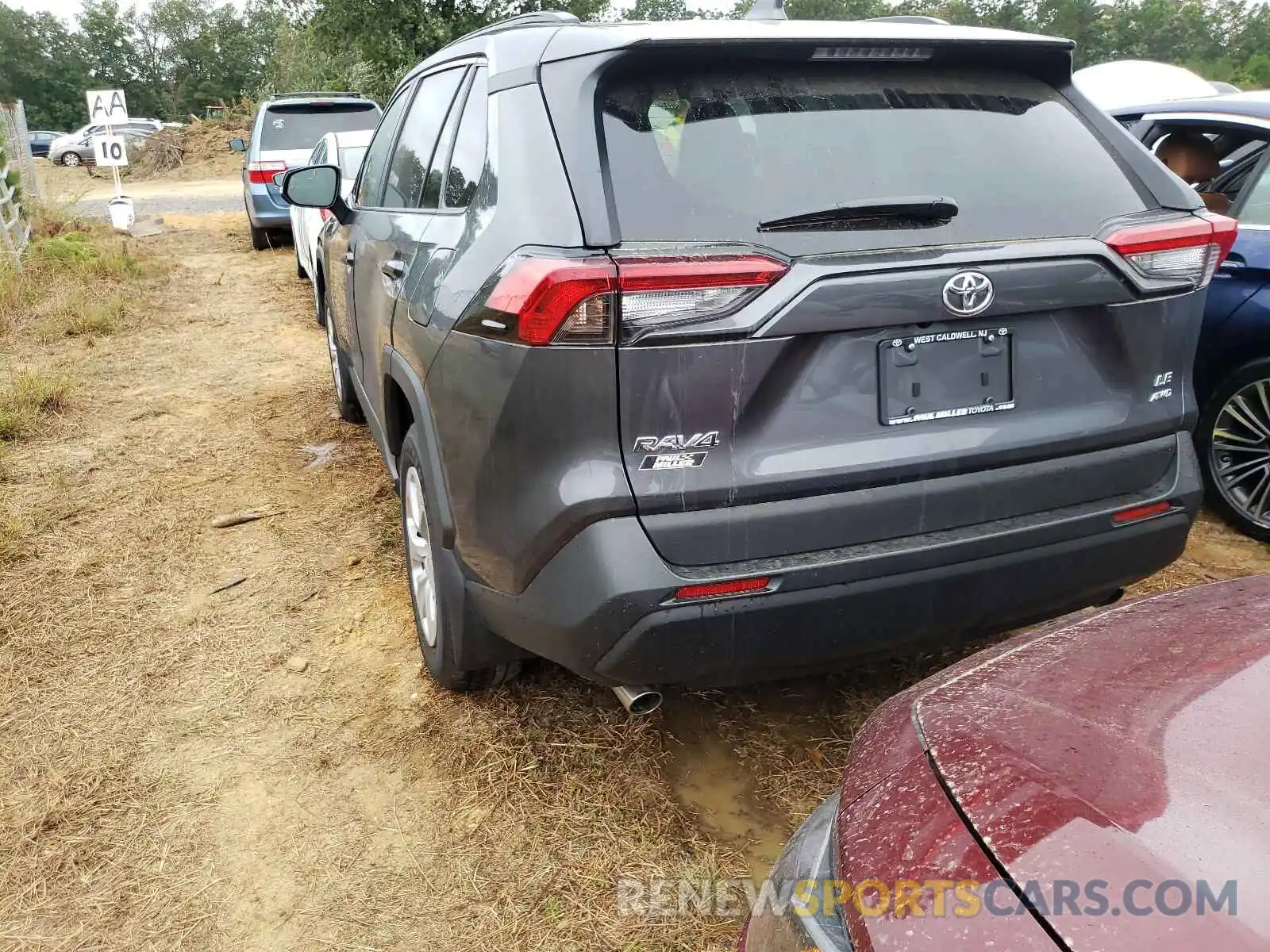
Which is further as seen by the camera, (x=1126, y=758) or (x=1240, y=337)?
(x=1240, y=337)

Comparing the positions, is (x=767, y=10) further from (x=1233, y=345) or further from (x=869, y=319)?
(x=1233, y=345)

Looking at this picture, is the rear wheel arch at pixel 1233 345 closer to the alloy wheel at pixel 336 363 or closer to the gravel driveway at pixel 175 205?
the alloy wheel at pixel 336 363

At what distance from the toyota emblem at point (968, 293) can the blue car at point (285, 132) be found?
36.8ft

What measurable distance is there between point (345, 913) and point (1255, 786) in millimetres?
1908

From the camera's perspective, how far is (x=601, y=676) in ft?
7.07

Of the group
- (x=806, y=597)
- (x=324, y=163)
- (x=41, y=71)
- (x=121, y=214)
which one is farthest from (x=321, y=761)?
(x=41, y=71)

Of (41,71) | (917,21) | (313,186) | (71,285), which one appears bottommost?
(71,285)

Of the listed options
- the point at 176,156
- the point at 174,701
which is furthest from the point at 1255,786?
the point at 176,156

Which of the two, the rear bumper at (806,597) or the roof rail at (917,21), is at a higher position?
the roof rail at (917,21)

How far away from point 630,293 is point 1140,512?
142 centimetres

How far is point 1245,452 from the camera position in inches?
156

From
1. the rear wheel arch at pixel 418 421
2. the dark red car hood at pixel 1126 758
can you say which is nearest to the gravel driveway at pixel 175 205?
the rear wheel arch at pixel 418 421

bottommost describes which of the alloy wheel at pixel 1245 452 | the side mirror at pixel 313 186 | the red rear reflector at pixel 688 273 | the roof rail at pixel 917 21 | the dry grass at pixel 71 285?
the alloy wheel at pixel 1245 452

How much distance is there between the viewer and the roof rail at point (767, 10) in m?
2.78
